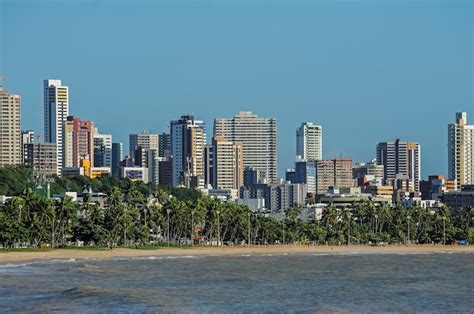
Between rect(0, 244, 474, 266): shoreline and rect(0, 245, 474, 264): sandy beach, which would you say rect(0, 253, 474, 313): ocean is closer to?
rect(0, 244, 474, 266): shoreline

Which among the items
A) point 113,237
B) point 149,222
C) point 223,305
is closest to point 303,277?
point 223,305

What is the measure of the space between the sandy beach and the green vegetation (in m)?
3.07

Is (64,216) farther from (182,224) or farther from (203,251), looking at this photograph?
(182,224)

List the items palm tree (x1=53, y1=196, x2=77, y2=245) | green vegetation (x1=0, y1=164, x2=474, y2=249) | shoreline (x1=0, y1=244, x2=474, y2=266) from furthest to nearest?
palm tree (x1=53, y1=196, x2=77, y2=245) < green vegetation (x1=0, y1=164, x2=474, y2=249) < shoreline (x1=0, y1=244, x2=474, y2=266)

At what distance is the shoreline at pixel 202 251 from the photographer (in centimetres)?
10888

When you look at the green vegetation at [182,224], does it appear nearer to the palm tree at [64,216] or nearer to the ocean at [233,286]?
the palm tree at [64,216]

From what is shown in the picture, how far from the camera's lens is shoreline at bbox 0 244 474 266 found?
109m

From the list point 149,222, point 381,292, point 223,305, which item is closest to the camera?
point 223,305

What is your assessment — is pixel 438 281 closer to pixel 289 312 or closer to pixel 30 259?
pixel 289 312

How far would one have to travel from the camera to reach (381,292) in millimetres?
71875

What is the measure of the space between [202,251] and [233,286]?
5910 cm

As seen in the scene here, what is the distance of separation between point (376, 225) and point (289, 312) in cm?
12450

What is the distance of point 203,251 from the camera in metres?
134

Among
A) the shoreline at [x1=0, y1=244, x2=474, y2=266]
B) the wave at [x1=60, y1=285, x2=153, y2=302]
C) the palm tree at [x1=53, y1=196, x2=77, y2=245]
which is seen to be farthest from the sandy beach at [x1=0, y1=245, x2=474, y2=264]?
the wave at [x1=60, y1=285, x2=153, y2=302]
